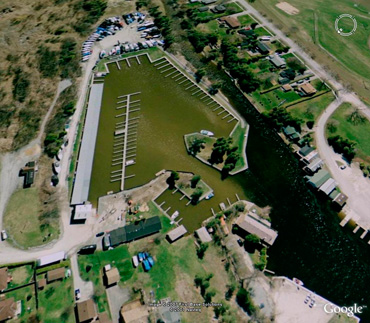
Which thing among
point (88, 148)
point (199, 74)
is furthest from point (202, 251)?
point (199, 74)

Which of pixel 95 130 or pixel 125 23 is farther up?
pixel 125 23

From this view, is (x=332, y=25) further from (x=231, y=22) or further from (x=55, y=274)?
(x=55, y=274)

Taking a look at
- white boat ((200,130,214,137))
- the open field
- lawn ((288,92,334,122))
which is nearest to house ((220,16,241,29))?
the open field

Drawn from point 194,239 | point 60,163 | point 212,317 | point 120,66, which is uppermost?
point 120,66

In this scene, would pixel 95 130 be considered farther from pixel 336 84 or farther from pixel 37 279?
pixel 336 84

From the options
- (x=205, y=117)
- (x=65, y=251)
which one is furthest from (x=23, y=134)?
(x=205, y=117)

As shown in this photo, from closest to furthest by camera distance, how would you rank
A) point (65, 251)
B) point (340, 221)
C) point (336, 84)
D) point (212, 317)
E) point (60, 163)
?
1. point (212, 317)
2. point (65, 251)
3. point (340, 221)
4. point (60, 163)
5. point (336, 84)

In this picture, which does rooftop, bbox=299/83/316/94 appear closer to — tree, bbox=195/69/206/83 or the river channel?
the river channel
